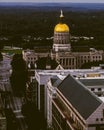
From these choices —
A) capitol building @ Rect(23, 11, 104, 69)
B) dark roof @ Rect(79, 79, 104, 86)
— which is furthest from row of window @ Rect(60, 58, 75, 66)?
dark roof @ Rect(79, 79, 104, 86)

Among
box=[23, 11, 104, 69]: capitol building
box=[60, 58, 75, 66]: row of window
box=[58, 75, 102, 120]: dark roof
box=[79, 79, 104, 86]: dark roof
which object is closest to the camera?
box=[58, 75, 102, 120]: dark roof

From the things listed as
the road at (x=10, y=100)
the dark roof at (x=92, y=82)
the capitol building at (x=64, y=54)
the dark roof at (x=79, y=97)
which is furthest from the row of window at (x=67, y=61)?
Result: the dark roof at (x=92, y=82)

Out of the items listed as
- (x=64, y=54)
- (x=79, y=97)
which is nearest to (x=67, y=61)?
(x=64, y=54)

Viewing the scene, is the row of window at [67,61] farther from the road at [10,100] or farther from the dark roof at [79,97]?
the dark roof at [79,97]

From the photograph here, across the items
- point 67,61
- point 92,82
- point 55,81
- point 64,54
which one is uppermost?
point 92,82

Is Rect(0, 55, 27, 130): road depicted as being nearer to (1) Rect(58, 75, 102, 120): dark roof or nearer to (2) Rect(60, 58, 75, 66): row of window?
(1) Rect(58, 75, 102, 120): dark roof

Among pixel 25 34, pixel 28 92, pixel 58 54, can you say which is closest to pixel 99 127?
pixel 28 92

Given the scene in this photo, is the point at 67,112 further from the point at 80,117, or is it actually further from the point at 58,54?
the point at 58,54

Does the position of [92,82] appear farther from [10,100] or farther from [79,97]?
[10,100]
